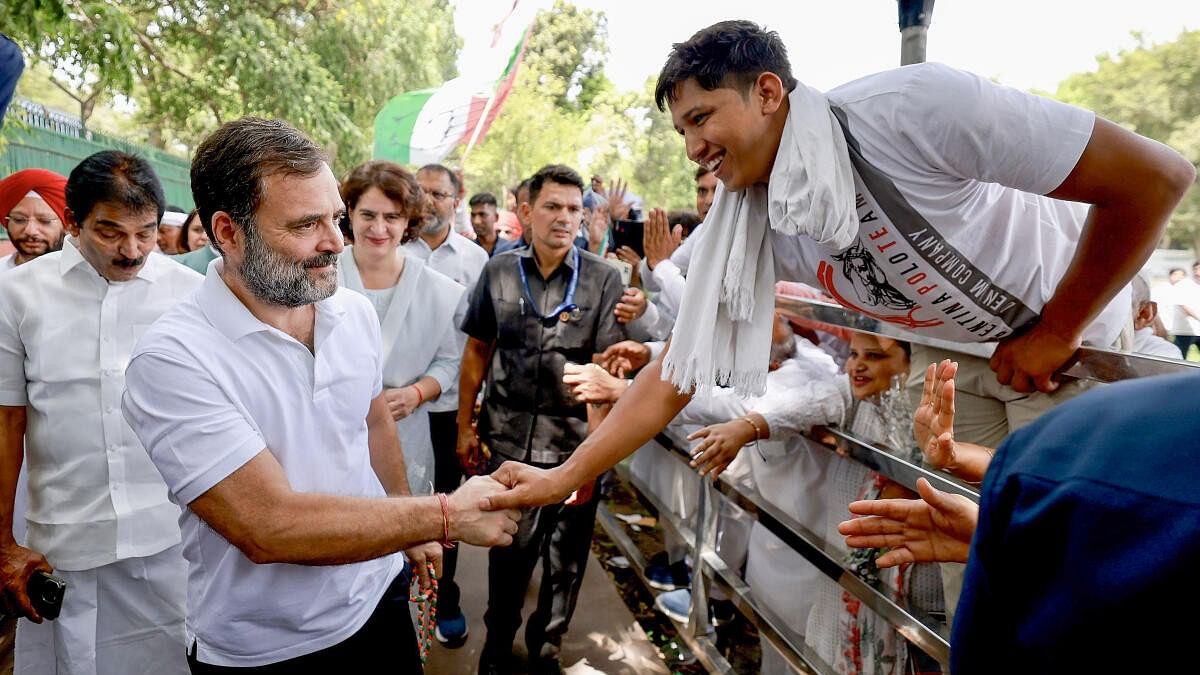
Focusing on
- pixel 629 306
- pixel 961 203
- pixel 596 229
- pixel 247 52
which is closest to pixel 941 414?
pixel 961 203

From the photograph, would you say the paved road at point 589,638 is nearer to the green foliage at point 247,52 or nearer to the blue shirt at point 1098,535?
the blue shirt at point 1098,535

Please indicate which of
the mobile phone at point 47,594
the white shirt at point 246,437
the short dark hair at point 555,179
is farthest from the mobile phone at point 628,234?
the mobile phone at point 47,594

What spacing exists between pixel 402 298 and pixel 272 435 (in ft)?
5.53

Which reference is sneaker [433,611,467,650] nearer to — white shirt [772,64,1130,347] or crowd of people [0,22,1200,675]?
crowd of people [0,22,1200,675]

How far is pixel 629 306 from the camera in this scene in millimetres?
3242

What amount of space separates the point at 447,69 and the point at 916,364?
96.8ft

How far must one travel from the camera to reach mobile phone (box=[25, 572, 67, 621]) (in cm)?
203

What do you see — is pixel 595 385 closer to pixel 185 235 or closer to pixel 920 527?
pixel 920 527

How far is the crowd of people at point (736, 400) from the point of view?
2.07 feet

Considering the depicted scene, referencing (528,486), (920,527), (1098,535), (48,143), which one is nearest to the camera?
(1098,535)

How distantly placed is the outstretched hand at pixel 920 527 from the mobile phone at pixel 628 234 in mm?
4182

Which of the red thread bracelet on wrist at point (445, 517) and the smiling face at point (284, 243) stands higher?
the smiling face at point (284, 243)

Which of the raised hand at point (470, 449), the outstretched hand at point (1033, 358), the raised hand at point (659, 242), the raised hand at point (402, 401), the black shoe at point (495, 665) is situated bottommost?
the black shoe at point (495, 665)

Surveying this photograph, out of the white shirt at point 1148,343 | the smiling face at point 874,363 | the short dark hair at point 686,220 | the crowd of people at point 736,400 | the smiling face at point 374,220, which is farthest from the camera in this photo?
the short dark hair at point 686,220
